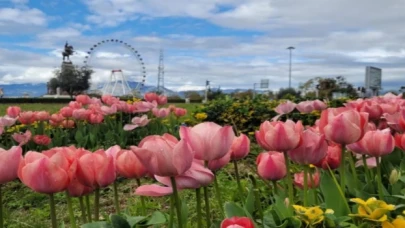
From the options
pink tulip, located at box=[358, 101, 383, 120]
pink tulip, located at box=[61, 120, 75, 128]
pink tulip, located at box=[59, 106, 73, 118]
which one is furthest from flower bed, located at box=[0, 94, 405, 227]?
pink tulip, located at box=[61, 120, 75, 128]

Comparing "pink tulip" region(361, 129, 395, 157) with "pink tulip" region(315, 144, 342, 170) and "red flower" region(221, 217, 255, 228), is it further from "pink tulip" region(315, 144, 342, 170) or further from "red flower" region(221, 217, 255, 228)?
"red flower" region(221, 217, 255, 228)

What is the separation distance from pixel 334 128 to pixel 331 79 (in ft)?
105

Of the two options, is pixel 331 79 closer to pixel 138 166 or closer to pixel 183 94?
pixel 183 94

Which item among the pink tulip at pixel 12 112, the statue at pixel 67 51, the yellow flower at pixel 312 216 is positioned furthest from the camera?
the statue at pixel 67 51

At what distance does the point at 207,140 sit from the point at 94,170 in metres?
0.21

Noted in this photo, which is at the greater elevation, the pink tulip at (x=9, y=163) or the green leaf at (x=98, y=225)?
the pink tulip at (x=9, y=163)

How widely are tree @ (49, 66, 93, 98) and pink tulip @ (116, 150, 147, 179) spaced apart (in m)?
45.0

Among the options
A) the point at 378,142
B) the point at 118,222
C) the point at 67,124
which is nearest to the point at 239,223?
the point at 118,222

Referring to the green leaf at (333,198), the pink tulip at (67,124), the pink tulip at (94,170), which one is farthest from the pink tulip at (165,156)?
the pink tulip at (67,124)

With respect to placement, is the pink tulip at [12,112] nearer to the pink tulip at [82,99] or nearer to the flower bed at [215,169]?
the pink tulip at [82,99]

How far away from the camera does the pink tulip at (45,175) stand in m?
0.84

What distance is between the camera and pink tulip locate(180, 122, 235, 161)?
2.94 feet

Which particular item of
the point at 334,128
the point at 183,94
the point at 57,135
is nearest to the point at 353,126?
the point at 334,128

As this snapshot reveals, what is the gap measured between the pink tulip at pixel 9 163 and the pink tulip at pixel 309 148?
0.55 metres
